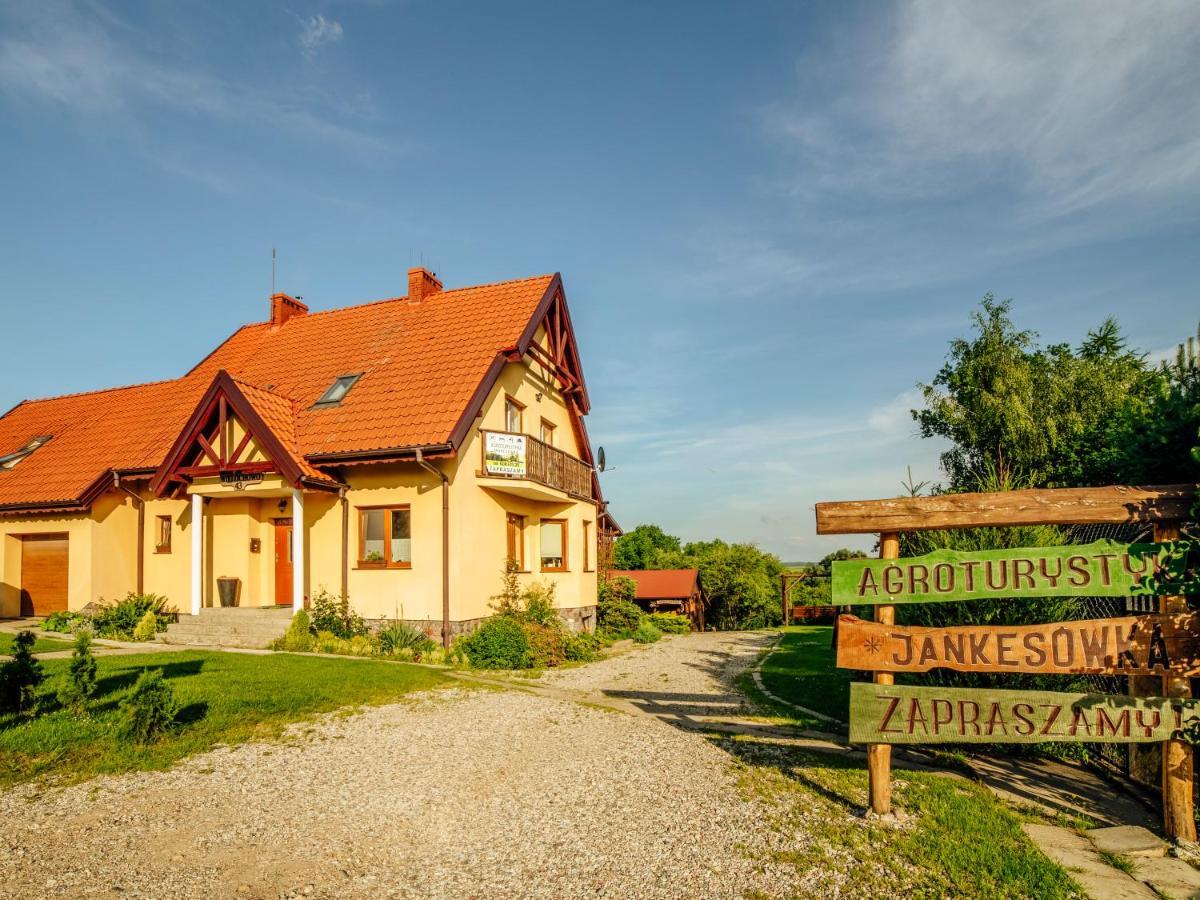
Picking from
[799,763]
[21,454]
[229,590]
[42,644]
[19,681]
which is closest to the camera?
[799,763]

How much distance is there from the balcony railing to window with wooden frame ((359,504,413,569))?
2093 mm

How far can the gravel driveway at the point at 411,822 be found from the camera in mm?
4922

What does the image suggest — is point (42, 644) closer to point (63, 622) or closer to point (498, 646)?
point (63, 622)

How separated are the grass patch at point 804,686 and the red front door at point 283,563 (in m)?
11.4

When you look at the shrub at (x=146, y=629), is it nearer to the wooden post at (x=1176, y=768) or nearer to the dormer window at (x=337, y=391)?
the dormer window at (x=337, y=391)

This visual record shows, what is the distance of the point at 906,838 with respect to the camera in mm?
5566

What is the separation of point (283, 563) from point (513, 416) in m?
6.80

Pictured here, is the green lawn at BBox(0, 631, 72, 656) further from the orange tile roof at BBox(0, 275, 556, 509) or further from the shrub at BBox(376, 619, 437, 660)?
the shrub at BBox(376, 619, 437, 660)

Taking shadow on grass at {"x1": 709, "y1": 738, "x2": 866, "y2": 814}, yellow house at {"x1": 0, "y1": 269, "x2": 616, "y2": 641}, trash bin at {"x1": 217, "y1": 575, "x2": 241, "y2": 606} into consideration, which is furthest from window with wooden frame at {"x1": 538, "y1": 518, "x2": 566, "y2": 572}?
shadow on grass at {"x1": 709, "y1": 738, "x2": 866, "y2": 814}

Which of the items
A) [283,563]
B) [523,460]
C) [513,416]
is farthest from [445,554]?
[283,563]

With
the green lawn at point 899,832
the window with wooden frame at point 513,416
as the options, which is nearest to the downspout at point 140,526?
the window with wooden frame at point 513,416

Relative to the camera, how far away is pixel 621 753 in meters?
8.11

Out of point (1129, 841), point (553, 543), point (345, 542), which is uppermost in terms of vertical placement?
point (345, 542)

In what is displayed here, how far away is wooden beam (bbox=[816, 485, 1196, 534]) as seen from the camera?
5.89m
